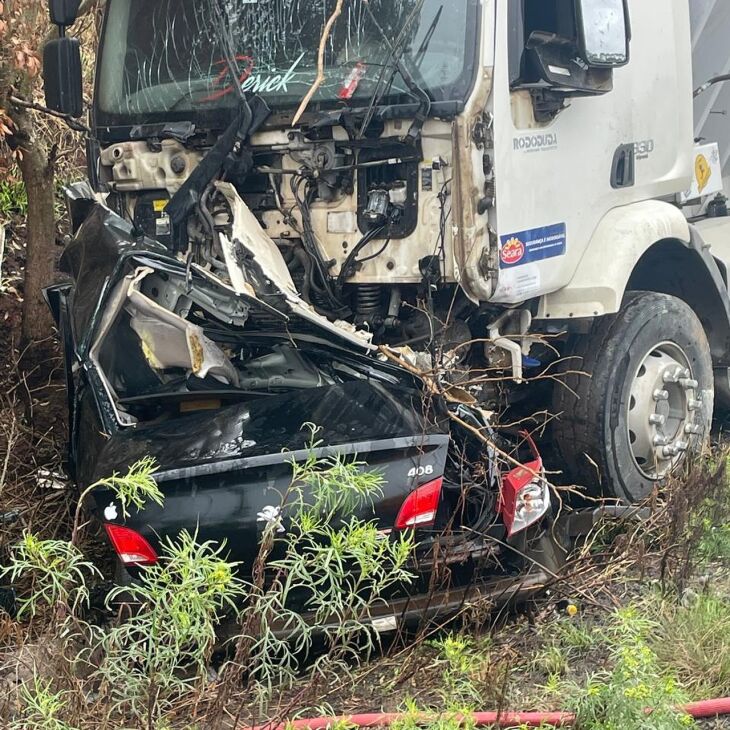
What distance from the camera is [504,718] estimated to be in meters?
2.70

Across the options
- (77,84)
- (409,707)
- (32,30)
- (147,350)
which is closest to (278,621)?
(409,707)

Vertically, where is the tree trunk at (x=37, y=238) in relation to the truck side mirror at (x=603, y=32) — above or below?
below

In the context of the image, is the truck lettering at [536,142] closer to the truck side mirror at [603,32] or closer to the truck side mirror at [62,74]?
the truck side mirror at [603,32]

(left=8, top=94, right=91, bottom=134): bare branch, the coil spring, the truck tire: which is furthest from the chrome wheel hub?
(left=8, top=94, right=91, bottom=134): bare branch

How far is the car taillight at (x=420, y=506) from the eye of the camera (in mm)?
3111

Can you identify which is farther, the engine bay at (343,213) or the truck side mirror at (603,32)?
the engine bay at (343,213)

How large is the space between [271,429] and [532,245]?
1.38 m

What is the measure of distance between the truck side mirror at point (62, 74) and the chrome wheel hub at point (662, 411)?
9.29 feet

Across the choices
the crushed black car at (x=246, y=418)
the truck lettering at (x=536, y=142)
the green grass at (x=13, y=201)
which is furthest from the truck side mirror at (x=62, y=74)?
the green grass at (x=13, y=201)

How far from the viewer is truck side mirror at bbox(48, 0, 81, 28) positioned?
14.5ft

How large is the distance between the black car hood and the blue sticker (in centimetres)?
70

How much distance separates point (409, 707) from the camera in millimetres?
2555

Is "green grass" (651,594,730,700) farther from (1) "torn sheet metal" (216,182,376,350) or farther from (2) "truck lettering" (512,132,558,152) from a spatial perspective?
(2) "truck lettering" (512,132,558,152)

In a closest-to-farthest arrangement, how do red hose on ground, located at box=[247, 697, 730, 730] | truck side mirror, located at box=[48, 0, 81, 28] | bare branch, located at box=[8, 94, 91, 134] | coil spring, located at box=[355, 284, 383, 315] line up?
red hose on ground, located at box=[247, 697, 730, 730] < coil spring, located at box=[355, 284, 383, 315] < truck side mirror, located at box=[48, 0, 81, 28] < bare branch, located at box=[8, 94, 91, 134]
